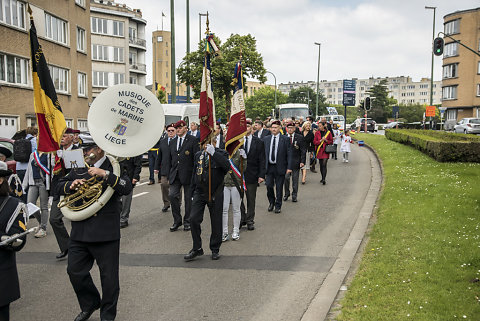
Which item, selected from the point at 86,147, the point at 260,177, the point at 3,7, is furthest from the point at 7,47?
the point at 86,147

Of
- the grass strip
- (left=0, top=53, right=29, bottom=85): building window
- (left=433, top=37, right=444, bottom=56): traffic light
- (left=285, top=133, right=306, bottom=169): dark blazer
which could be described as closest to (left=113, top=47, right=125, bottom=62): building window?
(left=0, top=53, right=29, bottom=85): building window

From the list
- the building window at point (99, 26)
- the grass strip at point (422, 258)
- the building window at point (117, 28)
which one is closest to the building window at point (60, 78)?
the grass strip at point (422, 258)

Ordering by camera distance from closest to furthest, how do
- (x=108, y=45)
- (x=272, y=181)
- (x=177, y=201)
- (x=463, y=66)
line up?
(x=177, y=201)
(x=272, y=181)
(x=108, y=45)
(x=463, y=66)

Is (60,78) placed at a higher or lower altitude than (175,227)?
higher

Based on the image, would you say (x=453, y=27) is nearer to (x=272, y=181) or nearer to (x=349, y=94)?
(x=349, y=94)

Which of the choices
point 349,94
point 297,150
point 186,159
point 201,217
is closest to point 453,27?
point 349,94

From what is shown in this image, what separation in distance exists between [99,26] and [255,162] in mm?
49589

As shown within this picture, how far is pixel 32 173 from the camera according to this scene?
8.31 meters

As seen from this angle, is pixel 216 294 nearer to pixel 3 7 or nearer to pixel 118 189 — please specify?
pixel 118 189

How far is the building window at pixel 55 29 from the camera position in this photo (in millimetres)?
26275

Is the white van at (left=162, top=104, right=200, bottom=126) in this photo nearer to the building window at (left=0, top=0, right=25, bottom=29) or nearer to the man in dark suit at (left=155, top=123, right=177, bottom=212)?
the building window at (left=0, top=0, right=25, bottom=29)

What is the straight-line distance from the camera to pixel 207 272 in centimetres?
637

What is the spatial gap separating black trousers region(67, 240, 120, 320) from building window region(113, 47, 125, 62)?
2050 inches

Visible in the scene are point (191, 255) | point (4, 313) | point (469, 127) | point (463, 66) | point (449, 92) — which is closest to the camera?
point (4, 313)
